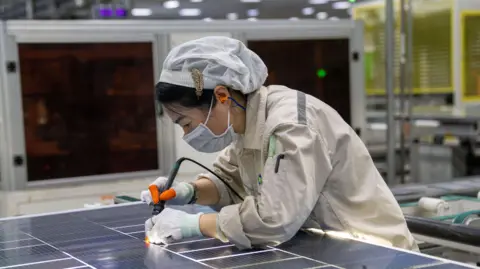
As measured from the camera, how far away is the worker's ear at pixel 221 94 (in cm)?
171

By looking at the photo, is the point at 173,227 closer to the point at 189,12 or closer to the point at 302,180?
the point at 302,180

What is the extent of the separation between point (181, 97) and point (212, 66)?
0.39 ft

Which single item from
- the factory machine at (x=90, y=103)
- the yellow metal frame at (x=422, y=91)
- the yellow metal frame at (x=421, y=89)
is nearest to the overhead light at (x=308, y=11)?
the yellow metal frame at (x=421, y=89)

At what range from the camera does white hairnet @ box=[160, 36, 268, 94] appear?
1690mm

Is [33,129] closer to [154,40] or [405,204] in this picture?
[154,40]

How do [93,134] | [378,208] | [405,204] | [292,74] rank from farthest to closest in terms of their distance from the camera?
[292,74] → [93,134] → [405,204] → [378,208]

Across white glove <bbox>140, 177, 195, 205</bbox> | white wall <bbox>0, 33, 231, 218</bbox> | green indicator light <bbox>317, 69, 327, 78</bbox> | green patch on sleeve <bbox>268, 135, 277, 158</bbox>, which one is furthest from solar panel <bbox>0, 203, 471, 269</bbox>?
green indicator light <bbox>317, 69, 327, 78</bbox>

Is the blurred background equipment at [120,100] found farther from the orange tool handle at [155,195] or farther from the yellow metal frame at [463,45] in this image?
the yellow metal frame at [463,45]

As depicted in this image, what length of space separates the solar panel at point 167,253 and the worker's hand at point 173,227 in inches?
1.1

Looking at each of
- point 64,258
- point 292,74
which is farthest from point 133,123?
point 64,258

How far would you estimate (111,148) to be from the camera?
3451mm

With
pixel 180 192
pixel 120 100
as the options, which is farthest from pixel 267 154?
pixel 120 100

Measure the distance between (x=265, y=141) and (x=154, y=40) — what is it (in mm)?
2029

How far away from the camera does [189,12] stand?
15.9m
